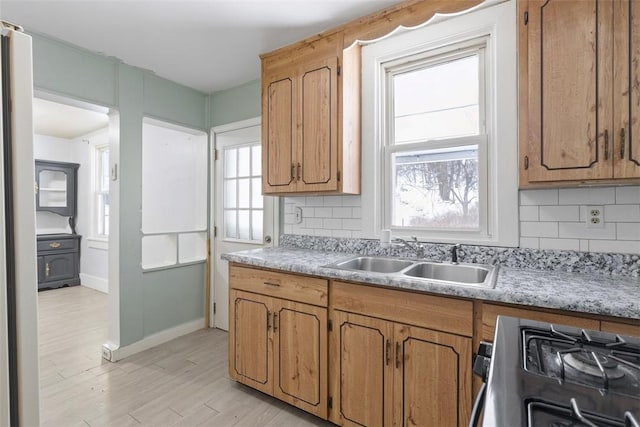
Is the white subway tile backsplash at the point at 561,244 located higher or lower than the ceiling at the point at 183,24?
lower

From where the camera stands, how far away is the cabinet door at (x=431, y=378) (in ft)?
4.58

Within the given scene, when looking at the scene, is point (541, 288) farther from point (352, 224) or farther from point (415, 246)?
point (352, 224)

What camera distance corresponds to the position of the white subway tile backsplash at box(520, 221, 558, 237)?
1.73m

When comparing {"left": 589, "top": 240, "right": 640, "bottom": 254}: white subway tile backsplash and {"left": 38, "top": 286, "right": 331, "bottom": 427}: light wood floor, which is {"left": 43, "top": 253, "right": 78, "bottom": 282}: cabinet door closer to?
{"left": 38, "top": 286, "right": 331, "bottom": 427}: light wood floor

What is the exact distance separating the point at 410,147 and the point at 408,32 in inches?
30.3

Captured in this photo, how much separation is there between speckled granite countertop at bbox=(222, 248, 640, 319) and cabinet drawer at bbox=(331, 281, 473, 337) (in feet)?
0.17

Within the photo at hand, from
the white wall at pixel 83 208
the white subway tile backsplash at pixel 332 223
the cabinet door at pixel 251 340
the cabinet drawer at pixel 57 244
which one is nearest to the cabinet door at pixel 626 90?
the white subway tile backsplash at pixel 332 223

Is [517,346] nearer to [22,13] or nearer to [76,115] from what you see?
[22,13]

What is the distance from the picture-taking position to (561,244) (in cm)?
171

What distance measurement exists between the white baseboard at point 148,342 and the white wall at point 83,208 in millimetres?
2533

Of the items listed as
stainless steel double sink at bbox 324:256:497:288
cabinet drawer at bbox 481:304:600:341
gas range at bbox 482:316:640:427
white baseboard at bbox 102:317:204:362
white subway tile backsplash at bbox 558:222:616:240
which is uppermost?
white subway tile backsplash at bbox 558:222:616:240

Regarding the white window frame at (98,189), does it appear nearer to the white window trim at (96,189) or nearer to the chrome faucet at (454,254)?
the white window trim at (96,189)

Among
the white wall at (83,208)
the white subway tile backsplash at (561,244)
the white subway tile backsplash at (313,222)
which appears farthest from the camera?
the white wall at (83,208)

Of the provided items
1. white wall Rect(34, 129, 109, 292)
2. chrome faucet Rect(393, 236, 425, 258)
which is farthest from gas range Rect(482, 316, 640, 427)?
white wall Rect(34, 129, 109, 292)
